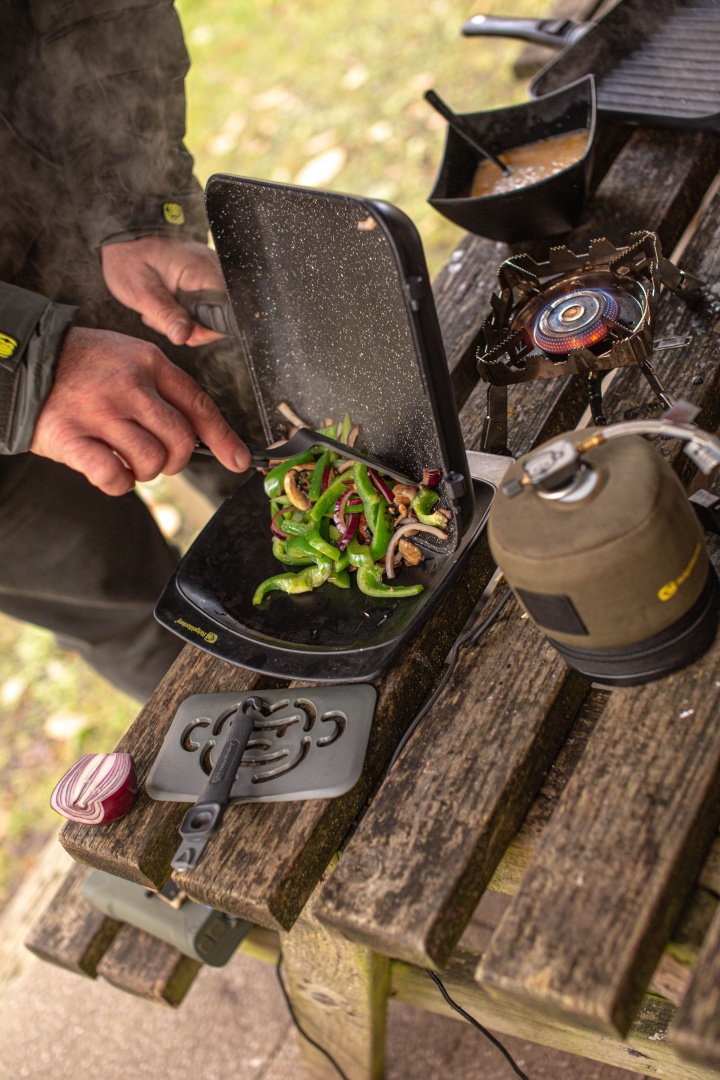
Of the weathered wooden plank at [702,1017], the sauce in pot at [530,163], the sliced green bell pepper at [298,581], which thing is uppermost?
the sauce in pot at [530,163]

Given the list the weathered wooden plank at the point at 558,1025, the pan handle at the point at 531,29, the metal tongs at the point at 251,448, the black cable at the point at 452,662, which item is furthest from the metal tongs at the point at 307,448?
the pan handle at the point at 531,29

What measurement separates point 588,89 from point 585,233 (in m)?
0.28

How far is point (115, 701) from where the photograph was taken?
9.80ft

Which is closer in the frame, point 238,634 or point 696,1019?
point 696,1019

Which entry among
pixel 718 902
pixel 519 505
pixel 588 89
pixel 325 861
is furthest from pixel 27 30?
pixel 718 902

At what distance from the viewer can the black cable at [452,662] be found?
1278 mm

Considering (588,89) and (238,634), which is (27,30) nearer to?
(588,89)

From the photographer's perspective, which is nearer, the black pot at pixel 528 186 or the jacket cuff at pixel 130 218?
the black pot at pixel 528 186

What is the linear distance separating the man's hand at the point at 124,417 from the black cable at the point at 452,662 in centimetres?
55

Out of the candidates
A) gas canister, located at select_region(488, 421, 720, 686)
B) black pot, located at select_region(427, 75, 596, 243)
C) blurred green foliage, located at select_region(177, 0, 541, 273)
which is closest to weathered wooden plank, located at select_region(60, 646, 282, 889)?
gas canister, located at select_region(488, 421, 720, 686)

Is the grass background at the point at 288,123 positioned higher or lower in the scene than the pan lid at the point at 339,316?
lower

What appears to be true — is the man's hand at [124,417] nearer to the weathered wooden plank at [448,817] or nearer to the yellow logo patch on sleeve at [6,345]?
the yellow logo patch on sleeve at [6,345]

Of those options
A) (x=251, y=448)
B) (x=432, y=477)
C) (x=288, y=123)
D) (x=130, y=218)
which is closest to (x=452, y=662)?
(x=432, y=477)

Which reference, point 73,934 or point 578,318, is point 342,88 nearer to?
point 578,318
